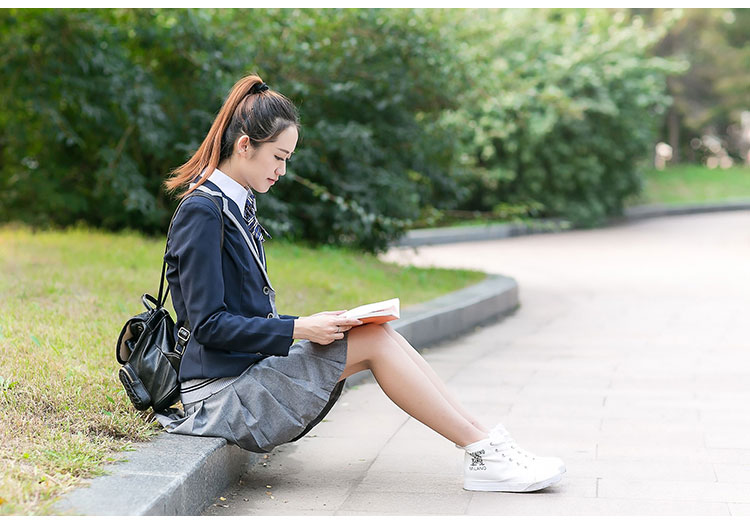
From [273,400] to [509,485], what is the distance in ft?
3.11

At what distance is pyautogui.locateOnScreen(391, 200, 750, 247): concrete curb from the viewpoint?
16688 mm

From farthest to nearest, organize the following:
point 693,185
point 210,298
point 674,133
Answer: point 674,133
point 693,185
point 210,298

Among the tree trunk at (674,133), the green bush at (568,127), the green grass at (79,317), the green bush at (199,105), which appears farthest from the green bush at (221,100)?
the tree trunk at (674,133)

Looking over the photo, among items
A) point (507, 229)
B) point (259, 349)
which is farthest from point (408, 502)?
point (507, 229)

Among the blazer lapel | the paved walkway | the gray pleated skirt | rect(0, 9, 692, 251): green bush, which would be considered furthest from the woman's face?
rect(0, 9, 692, 251): green bush

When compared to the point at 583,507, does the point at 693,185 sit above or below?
below

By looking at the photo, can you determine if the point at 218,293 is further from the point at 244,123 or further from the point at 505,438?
the point at 505,438

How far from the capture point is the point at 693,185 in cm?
2714

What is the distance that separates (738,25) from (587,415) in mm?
32270

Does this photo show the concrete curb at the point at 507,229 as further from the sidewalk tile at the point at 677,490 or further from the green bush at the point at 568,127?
the sidewalk tile at the point at 677,490

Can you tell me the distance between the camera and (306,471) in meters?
4.12

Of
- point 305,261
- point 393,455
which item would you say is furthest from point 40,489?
point 305,261

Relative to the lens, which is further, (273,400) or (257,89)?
(257,89)

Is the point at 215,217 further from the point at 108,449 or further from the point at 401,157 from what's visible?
the point at 401,157
